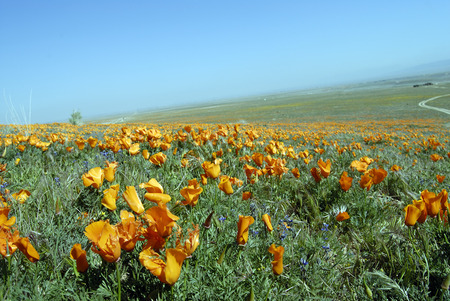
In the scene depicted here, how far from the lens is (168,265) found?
0.87 meters

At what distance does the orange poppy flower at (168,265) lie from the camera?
0.86 meters

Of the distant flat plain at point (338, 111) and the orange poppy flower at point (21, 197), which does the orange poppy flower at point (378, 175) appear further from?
the distant flat plain at point (338, 111)

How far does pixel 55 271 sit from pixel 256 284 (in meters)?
0.98

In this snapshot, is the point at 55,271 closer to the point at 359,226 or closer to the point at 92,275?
the point at 92,275

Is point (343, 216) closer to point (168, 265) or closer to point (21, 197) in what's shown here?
point (168, 265)

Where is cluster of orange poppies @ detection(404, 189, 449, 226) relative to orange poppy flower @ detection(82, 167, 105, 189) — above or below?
below

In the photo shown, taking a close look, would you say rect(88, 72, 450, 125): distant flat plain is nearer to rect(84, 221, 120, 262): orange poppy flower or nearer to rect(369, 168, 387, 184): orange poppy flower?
rect(369, 168, 387, 184): orange poppy flower

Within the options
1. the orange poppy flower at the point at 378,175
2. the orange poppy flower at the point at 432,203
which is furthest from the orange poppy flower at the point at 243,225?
the orange poppy flower at the point at 378,175

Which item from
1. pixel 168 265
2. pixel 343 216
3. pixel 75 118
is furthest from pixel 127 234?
pixel 75 118

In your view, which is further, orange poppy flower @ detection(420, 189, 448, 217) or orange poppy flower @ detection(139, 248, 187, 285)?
orange poppy flower @ detection(420, 189, 448, 217)

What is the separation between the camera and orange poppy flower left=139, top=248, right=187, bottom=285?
0.86 m

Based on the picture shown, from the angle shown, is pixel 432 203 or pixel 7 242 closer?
pixel 7 242

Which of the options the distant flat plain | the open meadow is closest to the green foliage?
the distant flat plain

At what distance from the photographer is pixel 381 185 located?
126 inches
